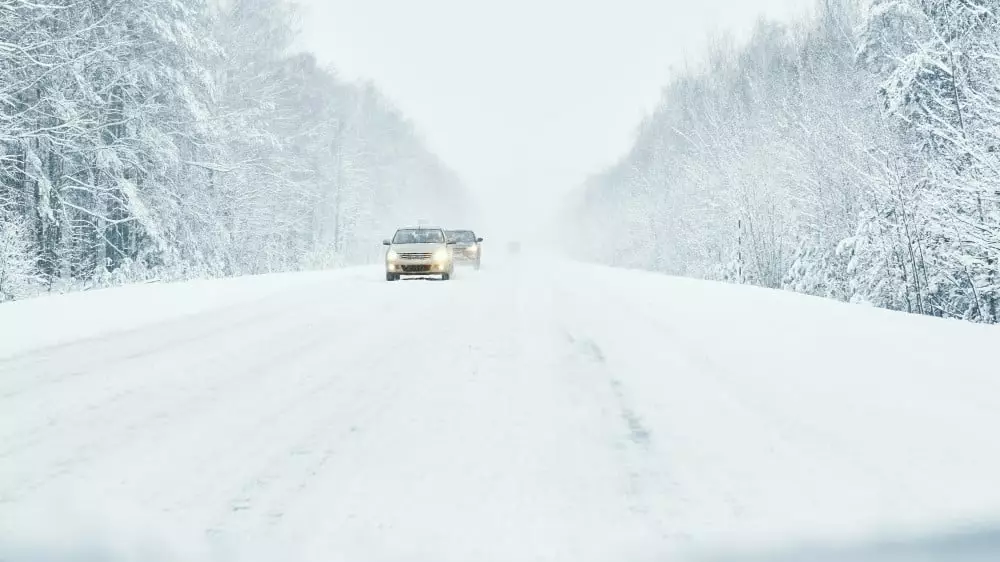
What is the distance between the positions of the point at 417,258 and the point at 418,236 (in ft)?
5.18

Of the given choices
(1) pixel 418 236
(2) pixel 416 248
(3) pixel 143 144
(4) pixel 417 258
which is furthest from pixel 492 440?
(3) pixel 143 144

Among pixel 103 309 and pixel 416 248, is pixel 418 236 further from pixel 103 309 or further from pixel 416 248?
pixel 103 309

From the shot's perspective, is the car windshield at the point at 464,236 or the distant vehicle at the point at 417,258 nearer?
the distant vehicle at the point at 417,258

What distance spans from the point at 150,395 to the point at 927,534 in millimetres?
4456

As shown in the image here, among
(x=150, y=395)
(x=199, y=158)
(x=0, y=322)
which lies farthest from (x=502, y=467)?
(x=199, y=158)

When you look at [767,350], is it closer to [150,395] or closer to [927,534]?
[927,534]

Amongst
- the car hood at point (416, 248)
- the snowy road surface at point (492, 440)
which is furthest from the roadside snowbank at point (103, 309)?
the car hood at point (416, 248)

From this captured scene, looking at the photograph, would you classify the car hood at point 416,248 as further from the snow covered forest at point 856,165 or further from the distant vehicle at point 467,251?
the snow covered forest at point 856,165

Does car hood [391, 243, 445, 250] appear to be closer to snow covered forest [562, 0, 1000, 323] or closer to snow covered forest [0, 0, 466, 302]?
snow covered forest [0, 0, 466, 302]

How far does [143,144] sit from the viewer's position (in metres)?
17.2

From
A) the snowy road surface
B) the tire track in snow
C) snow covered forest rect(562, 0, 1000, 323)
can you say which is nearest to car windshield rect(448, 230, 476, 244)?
snow covered forest rect(562, 0, 1000, 323)

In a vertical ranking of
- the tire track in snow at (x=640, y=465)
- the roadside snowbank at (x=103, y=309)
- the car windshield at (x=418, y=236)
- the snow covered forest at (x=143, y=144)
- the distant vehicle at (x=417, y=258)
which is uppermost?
the snow covered forest at (x=143, y=144)

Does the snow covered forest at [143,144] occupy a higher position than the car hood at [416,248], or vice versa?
the snow covered forest at [143,144]

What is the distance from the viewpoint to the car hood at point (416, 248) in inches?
700
